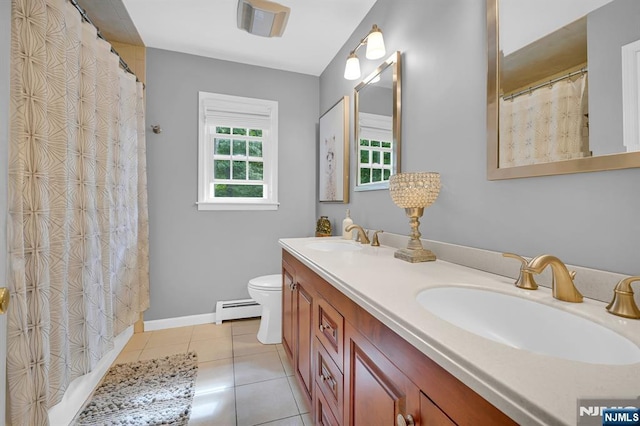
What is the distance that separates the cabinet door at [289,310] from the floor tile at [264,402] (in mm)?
184

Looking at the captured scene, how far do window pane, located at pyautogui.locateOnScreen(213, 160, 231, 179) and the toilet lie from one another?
110 cm

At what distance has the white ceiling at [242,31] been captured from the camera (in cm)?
183

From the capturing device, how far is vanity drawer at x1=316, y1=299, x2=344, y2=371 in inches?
36.4

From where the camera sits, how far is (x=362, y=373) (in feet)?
2.57

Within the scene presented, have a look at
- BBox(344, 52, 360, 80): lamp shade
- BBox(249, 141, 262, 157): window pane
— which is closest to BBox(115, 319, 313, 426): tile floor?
BBox(249, 141, 262, 157): window pane

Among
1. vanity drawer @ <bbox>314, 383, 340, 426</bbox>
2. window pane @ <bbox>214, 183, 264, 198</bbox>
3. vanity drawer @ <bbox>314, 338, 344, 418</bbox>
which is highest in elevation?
window pane @ <bbox>214, 183, 264, 198</bbox>

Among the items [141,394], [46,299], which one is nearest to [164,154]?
[46,299]

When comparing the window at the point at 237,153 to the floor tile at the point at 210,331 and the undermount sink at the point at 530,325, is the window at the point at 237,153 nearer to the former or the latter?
the floor tile at the point at 210,331

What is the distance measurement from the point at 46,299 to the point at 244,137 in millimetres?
1971

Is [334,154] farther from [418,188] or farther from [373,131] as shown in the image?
[418,188]

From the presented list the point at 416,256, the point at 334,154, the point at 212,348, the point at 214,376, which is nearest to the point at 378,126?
the point at 334,154

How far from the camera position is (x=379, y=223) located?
1759 mm

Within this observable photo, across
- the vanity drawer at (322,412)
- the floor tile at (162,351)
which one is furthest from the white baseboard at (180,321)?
the vanity drawer at (322,412)

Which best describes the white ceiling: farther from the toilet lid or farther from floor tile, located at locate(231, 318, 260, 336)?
floor tile, located at locate(231, 318, 260, 336)
